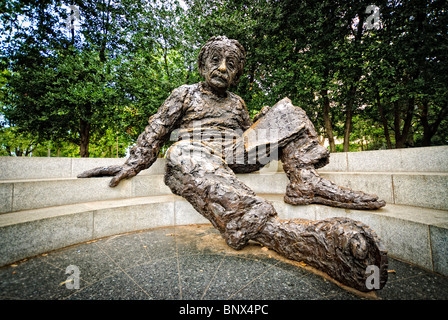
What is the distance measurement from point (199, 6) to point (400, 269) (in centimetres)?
821

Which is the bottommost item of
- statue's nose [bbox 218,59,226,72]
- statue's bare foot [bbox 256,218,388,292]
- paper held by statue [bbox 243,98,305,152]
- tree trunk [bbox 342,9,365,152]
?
statue's bare foot [bbox 256,218,388,292]

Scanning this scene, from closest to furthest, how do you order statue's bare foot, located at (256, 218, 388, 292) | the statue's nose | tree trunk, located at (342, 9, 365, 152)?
statue's bare foot, located at (256, 218, 388, 292)
the statue's nose
tree trunk, located at (342, 9, 365, 152)

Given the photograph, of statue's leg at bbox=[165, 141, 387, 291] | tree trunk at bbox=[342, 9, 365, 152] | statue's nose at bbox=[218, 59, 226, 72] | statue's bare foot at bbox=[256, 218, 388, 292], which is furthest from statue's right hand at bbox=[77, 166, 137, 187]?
tree trunk at bbox=[342, 9, 365, 152]

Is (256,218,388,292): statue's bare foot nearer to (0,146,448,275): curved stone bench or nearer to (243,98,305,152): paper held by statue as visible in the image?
(0,146,448,275): curved stone bench

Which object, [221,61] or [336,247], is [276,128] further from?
[336,247]

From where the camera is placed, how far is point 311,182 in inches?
89.0

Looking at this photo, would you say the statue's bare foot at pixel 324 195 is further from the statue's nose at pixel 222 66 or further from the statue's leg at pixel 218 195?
the statue's nose at pixel 222 66

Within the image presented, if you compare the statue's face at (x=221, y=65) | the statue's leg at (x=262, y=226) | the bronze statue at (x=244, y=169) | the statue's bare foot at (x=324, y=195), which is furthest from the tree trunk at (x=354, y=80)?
the statue's leg at (x=262, y=226)

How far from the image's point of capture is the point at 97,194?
9.46ft

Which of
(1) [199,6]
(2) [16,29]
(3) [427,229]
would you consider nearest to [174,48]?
(1) [199,6]

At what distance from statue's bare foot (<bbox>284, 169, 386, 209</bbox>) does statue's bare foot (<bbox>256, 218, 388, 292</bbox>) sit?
66cm

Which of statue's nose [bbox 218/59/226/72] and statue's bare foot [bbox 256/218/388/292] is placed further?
statue's nose [bbox 218/59/226/72]

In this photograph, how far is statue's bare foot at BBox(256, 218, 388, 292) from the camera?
1.18 meters

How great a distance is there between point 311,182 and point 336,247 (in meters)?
1.03
